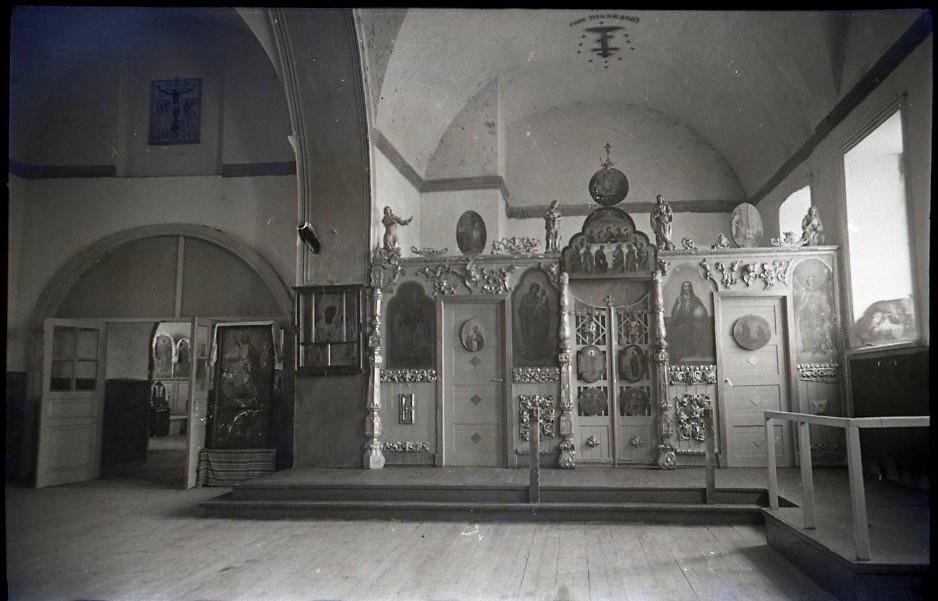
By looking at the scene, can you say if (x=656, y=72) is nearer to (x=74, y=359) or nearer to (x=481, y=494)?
(x=481, y=494)

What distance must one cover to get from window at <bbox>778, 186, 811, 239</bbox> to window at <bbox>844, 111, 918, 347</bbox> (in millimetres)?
2222

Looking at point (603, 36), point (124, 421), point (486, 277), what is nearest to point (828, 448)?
point (486, 277)

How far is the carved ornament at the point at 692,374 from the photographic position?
339 inches

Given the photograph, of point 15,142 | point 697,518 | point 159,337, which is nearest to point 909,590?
point 697,518

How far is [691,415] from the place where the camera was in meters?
8.55

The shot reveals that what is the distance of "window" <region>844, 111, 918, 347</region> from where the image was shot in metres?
7.39

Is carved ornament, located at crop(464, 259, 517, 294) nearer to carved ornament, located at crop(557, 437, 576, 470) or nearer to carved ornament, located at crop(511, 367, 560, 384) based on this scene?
carved ornament, located at crop(511, 367, 560, 384)

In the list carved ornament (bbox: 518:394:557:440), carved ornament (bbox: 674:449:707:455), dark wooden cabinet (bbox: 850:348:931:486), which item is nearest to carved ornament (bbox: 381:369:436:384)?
carved ornament (bbox: 518:394:557:440)

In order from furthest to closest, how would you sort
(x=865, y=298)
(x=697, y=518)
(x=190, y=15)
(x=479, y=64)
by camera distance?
(x=479, y=64)
(x=190, y=15)
(x=865, y=298)
(x=697, y=518)

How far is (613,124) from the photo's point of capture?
43.2 ft

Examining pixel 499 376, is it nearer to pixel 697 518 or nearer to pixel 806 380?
pixel 697 518

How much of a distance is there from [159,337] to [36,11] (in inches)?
367

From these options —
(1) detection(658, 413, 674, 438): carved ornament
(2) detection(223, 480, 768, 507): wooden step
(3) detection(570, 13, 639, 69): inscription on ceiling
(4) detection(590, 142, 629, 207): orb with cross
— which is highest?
(3) detection(570, 13, 639, 69): inscription on ceiling

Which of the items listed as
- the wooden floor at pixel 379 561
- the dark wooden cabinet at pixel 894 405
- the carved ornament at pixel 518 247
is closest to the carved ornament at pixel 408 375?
the carved ornament at pixel 518 247
